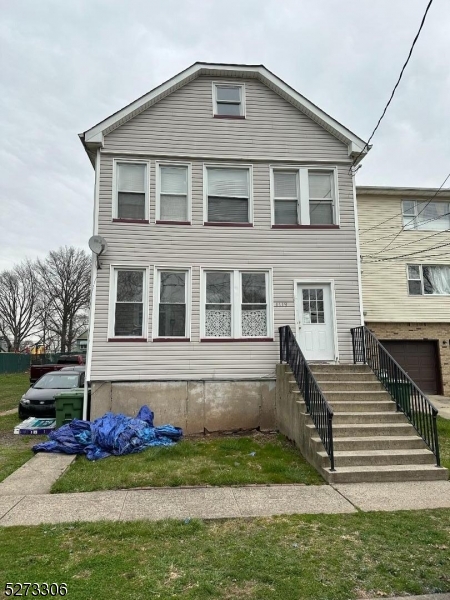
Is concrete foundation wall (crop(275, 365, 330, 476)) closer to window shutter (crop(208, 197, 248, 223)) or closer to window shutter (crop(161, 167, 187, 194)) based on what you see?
window shutter (crop(208, 197, 248, 223))

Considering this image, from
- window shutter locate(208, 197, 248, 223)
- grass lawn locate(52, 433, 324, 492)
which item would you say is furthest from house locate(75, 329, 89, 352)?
grass lawn locate(52, 433, 324, 492)

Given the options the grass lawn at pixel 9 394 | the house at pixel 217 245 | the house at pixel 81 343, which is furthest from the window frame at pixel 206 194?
the house at pixel 81 343

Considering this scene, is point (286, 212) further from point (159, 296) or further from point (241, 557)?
point (241, 557)

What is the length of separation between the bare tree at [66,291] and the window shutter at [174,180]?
38.7 m

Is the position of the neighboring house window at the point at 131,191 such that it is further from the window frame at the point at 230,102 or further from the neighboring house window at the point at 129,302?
the window frame at the point at 230,102

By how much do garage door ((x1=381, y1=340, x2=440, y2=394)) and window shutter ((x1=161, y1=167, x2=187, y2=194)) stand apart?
33.6ft

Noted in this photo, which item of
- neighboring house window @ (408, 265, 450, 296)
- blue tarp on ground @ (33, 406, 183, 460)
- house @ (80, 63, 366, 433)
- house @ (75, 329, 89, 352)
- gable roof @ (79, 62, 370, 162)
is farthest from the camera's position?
house @ (75, 329, 89, 352)

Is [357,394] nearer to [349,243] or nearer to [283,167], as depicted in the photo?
[349,243]

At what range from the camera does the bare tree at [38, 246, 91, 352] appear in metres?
46.8

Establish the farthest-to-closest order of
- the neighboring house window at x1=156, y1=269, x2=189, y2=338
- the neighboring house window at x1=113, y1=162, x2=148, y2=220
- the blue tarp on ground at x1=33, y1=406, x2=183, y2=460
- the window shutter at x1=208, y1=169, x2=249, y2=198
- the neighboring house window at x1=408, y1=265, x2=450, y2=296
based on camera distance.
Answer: the neighboring house window at x1=408, y1=265, x2=450, y2=296 → the window shutter at x1=208, y1=169, x2=249, y2=198 → the neighboring house window at x1=113, y1=162, x2=148, y2=220 → the neighboring house window at x1=156, y1=269, x2=189, y2=338 → the blue tarp on ground at x1=33, y1=406, x2=183, y2=460

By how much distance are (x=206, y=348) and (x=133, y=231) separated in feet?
10.8

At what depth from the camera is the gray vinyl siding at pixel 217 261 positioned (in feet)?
30.6

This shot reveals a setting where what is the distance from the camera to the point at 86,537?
3.95m

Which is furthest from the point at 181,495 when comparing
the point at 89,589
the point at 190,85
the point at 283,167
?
the point at 190,85
